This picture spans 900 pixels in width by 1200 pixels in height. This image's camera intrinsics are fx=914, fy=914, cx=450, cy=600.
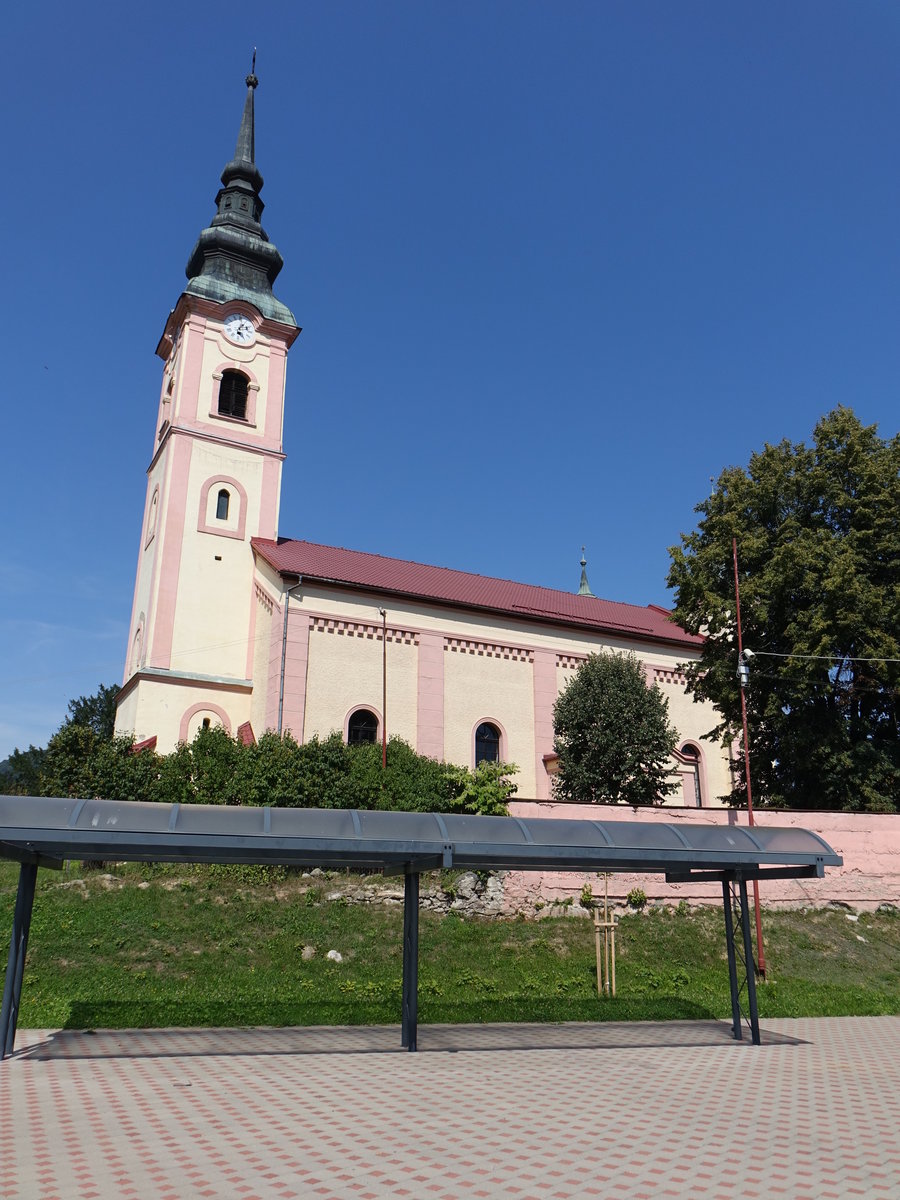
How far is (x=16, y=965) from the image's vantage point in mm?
11211

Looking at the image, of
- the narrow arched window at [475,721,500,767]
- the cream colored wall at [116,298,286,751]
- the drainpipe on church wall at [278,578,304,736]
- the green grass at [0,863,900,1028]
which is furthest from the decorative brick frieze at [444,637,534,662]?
the green grass at [0,863,900,1028]

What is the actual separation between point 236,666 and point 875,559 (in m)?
19.7

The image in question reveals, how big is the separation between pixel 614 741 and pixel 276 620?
10.7m

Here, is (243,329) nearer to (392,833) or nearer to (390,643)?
(390,643)

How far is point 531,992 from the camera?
16.2 metres

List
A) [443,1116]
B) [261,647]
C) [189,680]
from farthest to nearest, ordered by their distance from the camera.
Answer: [261,647], [189,680], [443,1116]

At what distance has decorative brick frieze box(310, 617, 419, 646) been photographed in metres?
28.2

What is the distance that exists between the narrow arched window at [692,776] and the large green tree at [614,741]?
651 cm

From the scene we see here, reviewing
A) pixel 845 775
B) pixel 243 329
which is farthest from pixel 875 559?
pixel 243 329

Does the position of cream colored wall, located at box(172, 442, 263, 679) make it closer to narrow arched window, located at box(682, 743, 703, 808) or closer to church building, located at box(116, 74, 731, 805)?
church building, located at box(116, 74, 731, 805)

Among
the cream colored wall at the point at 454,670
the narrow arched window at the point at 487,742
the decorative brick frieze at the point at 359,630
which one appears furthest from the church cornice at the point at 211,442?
the narrow arched window at the point at 487,742

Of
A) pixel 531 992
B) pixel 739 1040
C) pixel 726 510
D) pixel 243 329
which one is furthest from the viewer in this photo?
pixel 243 329

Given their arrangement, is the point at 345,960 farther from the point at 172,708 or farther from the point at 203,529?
the point at 203,529

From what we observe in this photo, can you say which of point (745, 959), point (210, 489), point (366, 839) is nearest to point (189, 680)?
point (210, 489)
